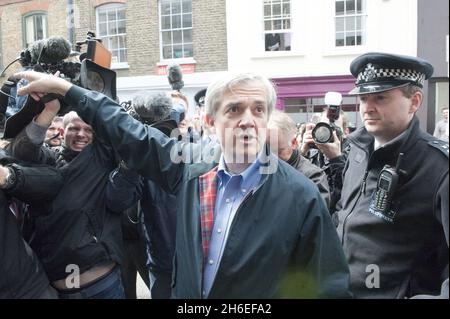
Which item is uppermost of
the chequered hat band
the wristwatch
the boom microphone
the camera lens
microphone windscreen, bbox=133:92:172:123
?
the boom microphone

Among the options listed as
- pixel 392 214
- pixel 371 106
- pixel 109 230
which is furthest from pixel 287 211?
pixel 109 230

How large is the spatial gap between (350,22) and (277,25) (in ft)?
2.36

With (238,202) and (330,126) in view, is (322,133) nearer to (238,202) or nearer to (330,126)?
(330,126)

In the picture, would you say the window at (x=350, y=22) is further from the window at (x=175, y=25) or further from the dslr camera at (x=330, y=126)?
the window at (x=175, y=25)

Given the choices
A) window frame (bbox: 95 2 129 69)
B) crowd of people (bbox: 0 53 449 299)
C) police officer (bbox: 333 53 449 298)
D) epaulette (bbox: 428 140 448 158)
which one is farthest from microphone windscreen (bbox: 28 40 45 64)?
epaulette (bbox: 428 140 448 158)

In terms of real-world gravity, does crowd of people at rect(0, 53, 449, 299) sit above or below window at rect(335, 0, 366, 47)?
below

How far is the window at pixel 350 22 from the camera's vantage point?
2.41 meters

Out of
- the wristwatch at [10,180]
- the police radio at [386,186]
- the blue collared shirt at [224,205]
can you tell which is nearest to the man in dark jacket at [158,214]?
the wristwatch at [10,180]

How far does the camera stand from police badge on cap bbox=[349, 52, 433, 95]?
1.39 meters

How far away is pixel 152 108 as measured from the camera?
2.07 m

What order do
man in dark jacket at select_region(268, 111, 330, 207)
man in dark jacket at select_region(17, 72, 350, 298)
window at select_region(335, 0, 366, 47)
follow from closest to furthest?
man in dark jacket at select_region(17, 72, 350, 298), man in dark jacket at select_region(268, 111, 330, 207), window at select_region(335, 0, 366, 47)

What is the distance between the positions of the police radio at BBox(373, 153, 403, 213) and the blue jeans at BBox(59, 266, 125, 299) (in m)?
1.10

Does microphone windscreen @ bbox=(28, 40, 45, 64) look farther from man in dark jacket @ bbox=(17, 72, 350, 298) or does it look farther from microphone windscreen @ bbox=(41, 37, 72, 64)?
man in dark jacket @ bbox=(17, 72, 350, 298)
